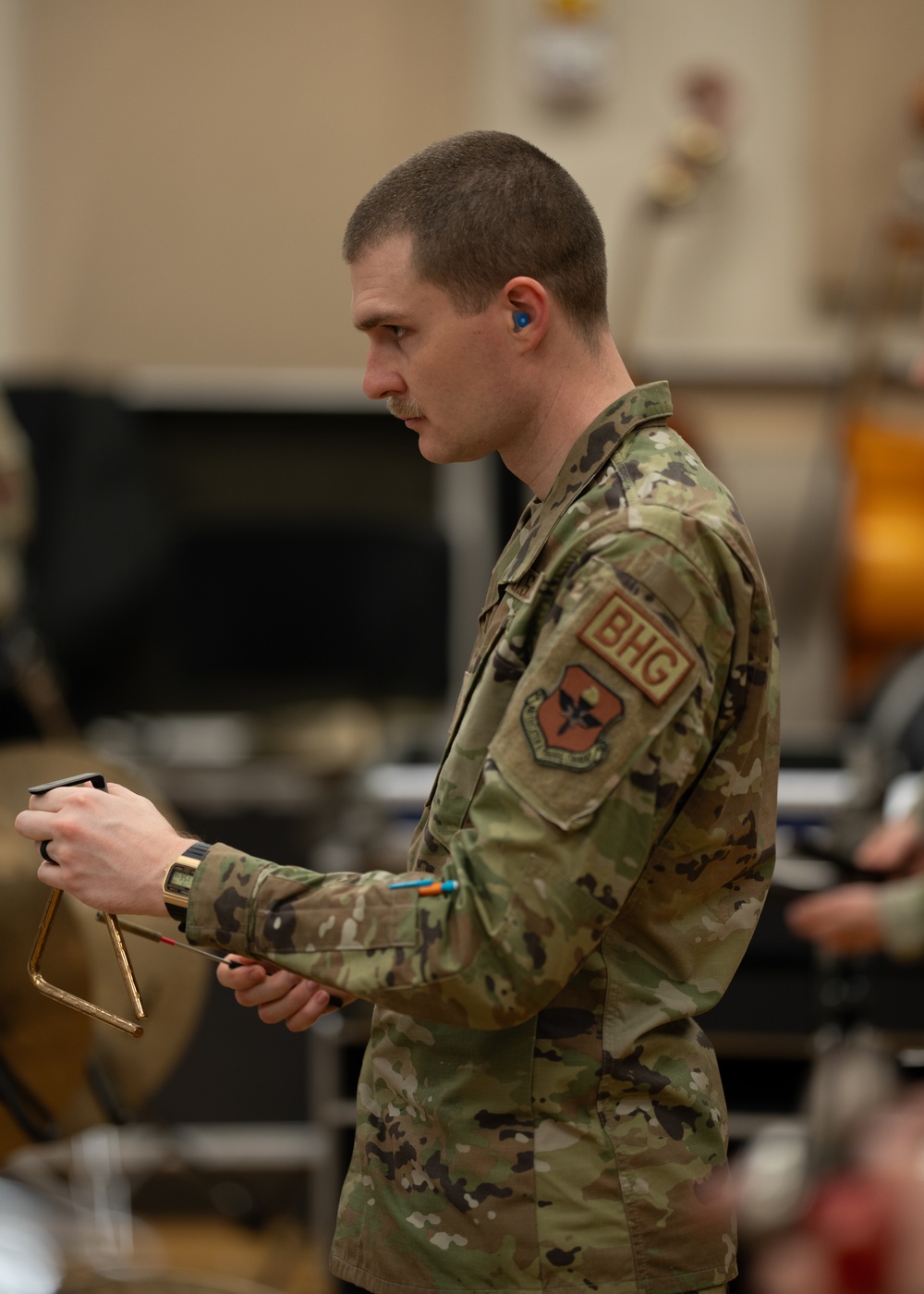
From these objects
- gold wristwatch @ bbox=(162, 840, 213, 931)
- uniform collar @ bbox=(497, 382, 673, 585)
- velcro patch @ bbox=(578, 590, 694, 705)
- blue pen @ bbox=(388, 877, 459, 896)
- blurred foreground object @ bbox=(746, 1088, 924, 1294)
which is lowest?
gold wristwatch @ bbox=(162, 840, 213, 931)

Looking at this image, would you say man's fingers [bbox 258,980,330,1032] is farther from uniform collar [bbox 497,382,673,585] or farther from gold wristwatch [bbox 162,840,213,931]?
uniform collar [bbox 497,382,673,585]

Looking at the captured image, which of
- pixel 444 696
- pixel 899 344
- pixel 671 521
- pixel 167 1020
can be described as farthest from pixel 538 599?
pixel 899 344

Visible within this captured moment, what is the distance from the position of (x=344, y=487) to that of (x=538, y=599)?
10.1ft

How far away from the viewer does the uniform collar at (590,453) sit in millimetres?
1148

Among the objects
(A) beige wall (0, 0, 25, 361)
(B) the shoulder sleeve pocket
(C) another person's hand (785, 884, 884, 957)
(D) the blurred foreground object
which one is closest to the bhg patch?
(B) the shoulder sleeve pocket

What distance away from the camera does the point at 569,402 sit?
1.17m

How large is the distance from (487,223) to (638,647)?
33 cm

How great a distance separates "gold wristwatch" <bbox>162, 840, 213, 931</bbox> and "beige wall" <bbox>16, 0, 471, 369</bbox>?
340 centimetres

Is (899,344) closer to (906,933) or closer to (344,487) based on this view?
(344,487)

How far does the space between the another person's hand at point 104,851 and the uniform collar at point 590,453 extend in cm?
33

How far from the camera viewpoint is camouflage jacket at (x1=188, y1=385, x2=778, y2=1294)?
1.01m

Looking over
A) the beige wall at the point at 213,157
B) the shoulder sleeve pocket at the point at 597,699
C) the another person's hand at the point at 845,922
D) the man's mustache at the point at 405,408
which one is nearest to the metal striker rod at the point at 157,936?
the shoulder sleeve pocket at the point at 597,699

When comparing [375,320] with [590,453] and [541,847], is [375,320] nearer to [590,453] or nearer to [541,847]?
[590,453]

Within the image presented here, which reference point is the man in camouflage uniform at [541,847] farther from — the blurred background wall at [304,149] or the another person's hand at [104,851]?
the blurred background wall at [304,149]
